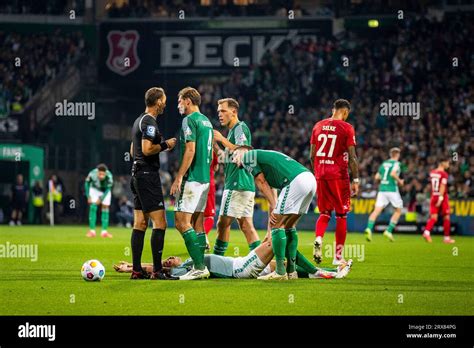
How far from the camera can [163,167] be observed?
133 feet

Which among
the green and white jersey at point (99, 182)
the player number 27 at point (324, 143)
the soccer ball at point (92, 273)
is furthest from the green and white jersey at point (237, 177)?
the green and white jersey at point (99, 182)

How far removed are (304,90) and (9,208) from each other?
12.9 m

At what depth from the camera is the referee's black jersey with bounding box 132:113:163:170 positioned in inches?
518

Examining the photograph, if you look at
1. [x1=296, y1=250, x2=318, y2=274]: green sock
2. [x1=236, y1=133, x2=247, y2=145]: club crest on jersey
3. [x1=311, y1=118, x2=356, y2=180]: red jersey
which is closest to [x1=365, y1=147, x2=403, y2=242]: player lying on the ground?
[x1=311, y1=118, x2=356, y2=180]: red jersey

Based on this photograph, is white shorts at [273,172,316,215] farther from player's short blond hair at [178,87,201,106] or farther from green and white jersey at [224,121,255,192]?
green and white jersey at [224,121,255,192]

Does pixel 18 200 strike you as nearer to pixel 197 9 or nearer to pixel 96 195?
pixel 197 9

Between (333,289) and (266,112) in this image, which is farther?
(266,112)

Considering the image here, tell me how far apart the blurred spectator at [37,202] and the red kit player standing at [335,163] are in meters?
24.4

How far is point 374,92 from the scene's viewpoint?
3884 cm

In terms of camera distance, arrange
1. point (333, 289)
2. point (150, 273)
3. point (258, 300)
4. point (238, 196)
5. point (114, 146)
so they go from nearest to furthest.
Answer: point (258, 300) < point (333, 289) < point (150, 273) < point (238, 196) < point (114, 146)

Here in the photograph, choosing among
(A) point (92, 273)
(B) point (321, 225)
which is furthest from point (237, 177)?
(A) point (92, 273)

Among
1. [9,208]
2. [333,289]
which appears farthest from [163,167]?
[333,289]

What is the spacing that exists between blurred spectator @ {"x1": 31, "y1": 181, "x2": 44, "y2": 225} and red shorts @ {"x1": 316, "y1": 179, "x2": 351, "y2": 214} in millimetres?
24521
